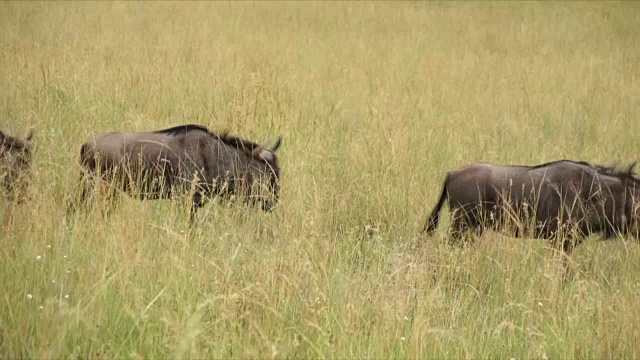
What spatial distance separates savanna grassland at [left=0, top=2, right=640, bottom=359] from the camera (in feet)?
10.3

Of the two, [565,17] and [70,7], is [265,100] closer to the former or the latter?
[70,7]

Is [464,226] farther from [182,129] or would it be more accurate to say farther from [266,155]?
[182,129]

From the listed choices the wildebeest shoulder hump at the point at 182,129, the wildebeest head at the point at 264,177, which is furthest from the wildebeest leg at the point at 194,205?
the wildebeest shoulder hump at the point at 182,129

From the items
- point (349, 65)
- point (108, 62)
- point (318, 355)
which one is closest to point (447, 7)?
point (349, 65)

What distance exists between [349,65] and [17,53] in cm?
404

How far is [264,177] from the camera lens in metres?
4.98

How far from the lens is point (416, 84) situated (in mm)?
9742

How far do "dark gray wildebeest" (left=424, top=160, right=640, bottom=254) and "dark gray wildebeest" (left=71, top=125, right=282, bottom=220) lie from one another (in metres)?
1.11

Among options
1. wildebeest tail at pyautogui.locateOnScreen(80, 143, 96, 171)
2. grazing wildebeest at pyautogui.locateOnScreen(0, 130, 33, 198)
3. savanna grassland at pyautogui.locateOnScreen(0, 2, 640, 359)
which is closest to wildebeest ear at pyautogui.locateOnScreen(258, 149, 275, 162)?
savanna grassland at pyautogui.locateOnScreen(0, 2, 640, 359)

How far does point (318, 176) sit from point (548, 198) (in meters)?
1.66

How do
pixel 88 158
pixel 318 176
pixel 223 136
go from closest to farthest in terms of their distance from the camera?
pixel 88 158, pixel 223 136, pixel 318 176

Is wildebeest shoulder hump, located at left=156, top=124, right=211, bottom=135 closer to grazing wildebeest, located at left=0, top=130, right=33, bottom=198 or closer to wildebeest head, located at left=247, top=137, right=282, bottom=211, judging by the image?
wildebeest head, located at left=247, top=137, right=282, bottom=211

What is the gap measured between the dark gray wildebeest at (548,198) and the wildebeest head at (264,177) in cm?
98

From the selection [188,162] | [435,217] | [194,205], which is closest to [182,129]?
[188,162]
